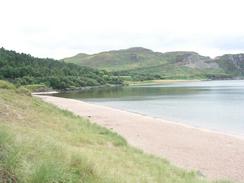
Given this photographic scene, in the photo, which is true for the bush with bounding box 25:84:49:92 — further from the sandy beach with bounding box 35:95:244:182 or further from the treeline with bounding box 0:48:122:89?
the sandy beach with bounding box 35:95:244:182

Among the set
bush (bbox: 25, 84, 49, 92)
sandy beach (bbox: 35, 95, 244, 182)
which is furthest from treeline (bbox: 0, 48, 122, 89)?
sandy beach (bbox: 35, 95, 244, 182)

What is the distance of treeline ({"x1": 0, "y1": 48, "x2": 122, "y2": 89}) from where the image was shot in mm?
121875

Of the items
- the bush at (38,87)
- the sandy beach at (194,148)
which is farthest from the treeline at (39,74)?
the sandy beach at (194,148)

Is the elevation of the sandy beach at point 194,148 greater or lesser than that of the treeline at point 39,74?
lesser

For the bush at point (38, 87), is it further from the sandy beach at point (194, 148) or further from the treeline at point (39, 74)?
the sandy beach at point (194, 148)

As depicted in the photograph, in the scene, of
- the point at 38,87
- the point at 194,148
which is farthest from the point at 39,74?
the point at 194,148

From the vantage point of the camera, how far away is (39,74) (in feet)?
435

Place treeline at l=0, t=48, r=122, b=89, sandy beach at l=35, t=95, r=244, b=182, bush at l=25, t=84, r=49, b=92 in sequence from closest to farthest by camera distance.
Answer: sandy beach at l=35, t=95, r=244, b=182 < bush at l=25, t=84, r=49, b=92 < treeline at l=0, t=48, r=122, b=89

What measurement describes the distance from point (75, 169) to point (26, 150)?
118 cm

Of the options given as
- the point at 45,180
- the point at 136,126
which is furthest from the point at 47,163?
the point at 136,126

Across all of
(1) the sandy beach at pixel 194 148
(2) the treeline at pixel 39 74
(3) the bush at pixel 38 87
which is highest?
(2) the treeline at pixel 39 74

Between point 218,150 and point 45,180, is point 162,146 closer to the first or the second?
point 218,150

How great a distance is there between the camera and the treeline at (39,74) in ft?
400

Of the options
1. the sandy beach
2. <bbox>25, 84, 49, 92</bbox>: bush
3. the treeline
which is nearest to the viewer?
the sandy beach
